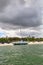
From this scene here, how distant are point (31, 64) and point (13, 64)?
3590 mm

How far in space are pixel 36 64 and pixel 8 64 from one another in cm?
558

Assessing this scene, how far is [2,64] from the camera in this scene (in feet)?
138

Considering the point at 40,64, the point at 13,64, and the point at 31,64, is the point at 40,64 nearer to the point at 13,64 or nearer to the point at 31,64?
the point at 31,64

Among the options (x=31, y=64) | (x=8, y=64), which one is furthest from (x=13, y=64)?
(x=31, y=64)

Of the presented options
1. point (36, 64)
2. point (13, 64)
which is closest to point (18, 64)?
point (13, 64)

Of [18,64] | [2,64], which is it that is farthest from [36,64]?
[2,64]

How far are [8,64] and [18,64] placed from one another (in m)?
2.01

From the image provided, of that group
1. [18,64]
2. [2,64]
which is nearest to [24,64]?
[18,64]

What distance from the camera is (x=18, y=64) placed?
41625 millimetres

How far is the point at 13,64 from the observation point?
41.8m

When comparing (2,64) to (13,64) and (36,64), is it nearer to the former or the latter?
(13,64)

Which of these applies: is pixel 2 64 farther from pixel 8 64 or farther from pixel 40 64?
pixel 40 64

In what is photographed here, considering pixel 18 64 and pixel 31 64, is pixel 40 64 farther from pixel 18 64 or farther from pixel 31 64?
pixel 18 64

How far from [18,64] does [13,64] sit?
101cm
